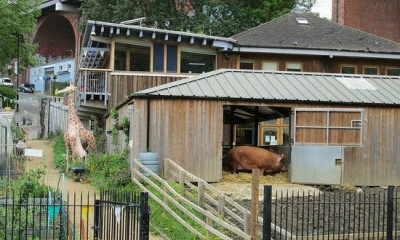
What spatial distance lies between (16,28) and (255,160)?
88.6 ft

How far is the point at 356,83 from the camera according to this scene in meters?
22.2

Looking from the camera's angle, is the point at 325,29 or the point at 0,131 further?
the point at 325,29

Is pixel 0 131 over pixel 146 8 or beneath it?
beneath

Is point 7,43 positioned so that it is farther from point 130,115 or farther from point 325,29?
point 130,115

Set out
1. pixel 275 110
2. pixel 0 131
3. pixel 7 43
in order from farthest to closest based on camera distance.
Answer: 1. pixel 7 43
2. pixel 275 110
3. pixel 0 131

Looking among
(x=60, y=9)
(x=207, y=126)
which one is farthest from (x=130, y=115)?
(x=60, y=9)

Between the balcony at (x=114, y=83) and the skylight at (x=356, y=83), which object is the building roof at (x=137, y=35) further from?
the skylight at (x=356, y=83)

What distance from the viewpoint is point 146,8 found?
4056cm

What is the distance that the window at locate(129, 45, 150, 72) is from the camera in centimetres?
2648

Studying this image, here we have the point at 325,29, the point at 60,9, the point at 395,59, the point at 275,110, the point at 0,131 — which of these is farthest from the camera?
the point at 60,9

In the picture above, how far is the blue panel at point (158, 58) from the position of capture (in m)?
26.6

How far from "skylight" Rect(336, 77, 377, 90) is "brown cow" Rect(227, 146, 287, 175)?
352cm

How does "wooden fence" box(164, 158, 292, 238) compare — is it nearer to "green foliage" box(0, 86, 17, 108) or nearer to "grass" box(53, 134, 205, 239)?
"grass" box(53, 134, 205, 239)

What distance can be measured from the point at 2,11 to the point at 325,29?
69.4 ft
